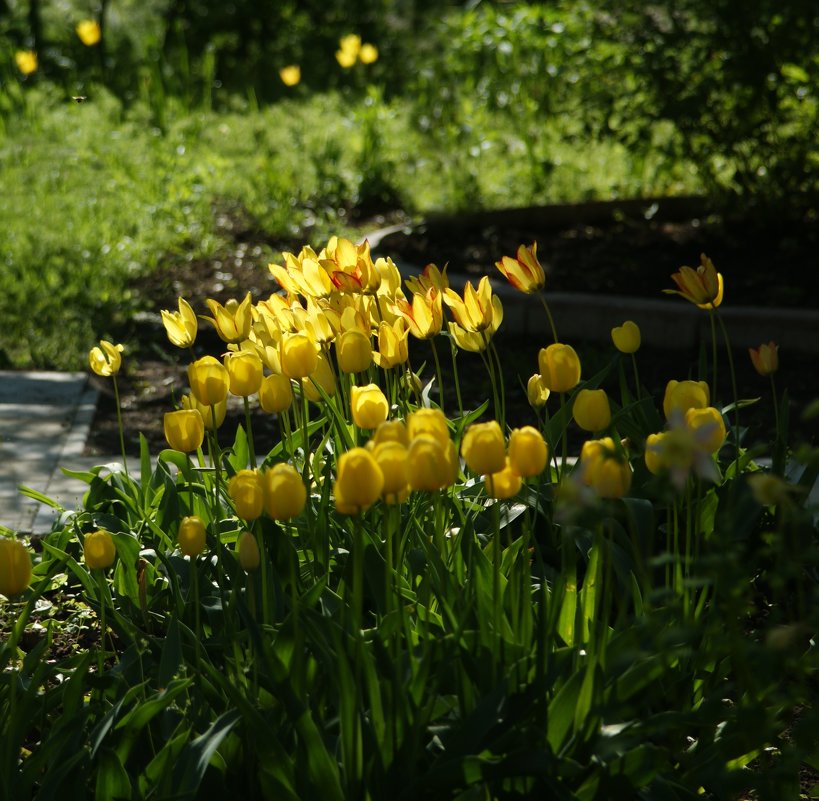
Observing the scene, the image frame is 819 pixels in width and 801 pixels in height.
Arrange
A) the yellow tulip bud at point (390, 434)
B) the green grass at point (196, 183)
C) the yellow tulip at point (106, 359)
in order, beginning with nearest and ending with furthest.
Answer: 1. the yellow tulip bud at point (390, 434)
2. the yellow tulip at point (106, 359)
3. the green grass at point (196, 183)

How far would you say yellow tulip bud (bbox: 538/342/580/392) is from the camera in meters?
2.16

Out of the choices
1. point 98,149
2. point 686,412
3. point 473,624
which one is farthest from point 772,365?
point 98,149

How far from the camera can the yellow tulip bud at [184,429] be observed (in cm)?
208

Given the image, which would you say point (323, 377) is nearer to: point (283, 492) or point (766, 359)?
point (283, 492)

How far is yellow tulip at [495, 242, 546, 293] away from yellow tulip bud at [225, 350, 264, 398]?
1.89 feet

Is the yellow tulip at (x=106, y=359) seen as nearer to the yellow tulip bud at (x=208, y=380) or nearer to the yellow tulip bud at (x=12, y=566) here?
the yellow tulip bud at (x=208, y=380)

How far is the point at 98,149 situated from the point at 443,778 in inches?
287

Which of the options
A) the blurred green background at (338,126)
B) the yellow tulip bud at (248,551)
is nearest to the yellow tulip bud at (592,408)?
the yellow tulip bud at (248,551)

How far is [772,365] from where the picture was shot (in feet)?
8.13

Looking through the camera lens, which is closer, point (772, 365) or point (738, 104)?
point (772, 365)

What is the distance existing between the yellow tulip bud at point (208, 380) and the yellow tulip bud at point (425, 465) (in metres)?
0.58

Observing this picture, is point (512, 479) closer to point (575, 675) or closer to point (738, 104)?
point (575, 675)

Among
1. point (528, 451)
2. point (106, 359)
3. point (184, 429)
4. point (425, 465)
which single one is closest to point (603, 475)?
point (528, 451)

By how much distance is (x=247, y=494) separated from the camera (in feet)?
6.28
